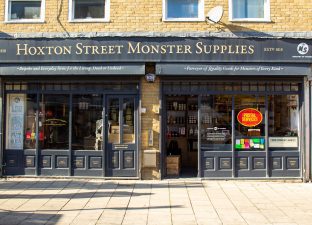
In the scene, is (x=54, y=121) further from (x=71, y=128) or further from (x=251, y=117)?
(x=251, y=117)

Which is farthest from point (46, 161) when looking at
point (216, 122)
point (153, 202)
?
point (216, 122)

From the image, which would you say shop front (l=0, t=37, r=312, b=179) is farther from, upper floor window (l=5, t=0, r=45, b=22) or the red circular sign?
upper floor window (l=5, t=0, r=45, b=22)

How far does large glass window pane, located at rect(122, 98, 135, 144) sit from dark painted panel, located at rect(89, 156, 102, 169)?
0.91 meters

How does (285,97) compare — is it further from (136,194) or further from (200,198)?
(136,194)

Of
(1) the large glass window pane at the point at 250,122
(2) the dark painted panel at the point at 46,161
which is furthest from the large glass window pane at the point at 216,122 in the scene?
(2) the dark painted panel at the point at 46,161

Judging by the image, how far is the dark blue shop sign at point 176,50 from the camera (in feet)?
38.5

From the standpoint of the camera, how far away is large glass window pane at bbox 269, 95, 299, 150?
12.1 metres

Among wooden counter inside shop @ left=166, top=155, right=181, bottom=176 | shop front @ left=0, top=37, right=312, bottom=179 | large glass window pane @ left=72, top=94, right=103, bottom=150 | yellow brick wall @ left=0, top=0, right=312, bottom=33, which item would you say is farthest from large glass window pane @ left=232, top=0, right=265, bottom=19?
large glass window pane @ left=72, top=94, right=103, bottom=150

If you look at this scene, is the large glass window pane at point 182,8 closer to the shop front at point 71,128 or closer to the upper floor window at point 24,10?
the shop front at point 71,128

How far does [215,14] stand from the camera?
1162cm

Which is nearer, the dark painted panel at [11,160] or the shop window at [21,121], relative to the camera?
the dark painted panel at [11,160]

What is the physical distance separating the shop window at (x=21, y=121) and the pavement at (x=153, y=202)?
1.11m

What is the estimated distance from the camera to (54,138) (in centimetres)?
1239

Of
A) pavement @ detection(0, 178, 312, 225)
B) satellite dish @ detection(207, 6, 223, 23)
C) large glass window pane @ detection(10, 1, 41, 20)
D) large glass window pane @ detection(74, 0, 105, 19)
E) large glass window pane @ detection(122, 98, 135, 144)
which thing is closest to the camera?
pavement @ detection(0, 178, 312, 225)
